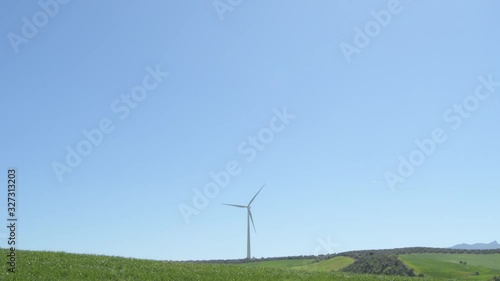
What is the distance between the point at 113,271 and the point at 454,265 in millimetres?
52294

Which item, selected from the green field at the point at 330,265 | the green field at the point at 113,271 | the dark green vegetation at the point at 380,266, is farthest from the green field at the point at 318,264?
the green field at the point at 113,271

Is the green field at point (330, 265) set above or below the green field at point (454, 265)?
above

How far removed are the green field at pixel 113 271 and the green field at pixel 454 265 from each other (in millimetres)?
28743

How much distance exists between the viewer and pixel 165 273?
95.5ft

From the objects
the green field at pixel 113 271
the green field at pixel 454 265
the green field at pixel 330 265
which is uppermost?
the green field at pixel 113 271

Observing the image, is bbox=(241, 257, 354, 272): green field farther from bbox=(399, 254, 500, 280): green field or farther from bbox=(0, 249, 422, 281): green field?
bbox=(0, 249, 422, 281): green field

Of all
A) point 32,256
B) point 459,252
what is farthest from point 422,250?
point 32,256

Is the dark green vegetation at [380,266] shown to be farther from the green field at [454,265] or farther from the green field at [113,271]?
the green field at [113,271]

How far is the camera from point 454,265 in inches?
2611

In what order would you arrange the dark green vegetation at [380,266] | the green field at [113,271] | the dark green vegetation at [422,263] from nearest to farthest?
1. the green field at [113,271]
2. the dark green vegetation at [422,263]
3. the dark green vegetation at [380,266]

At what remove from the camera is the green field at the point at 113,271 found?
85.8 ft

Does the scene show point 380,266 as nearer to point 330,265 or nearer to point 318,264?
point 330,265

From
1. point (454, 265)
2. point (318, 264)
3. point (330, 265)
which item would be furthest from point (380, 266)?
point (318, 264)

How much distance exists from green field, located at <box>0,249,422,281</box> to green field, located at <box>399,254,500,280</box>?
2874 centimetres
